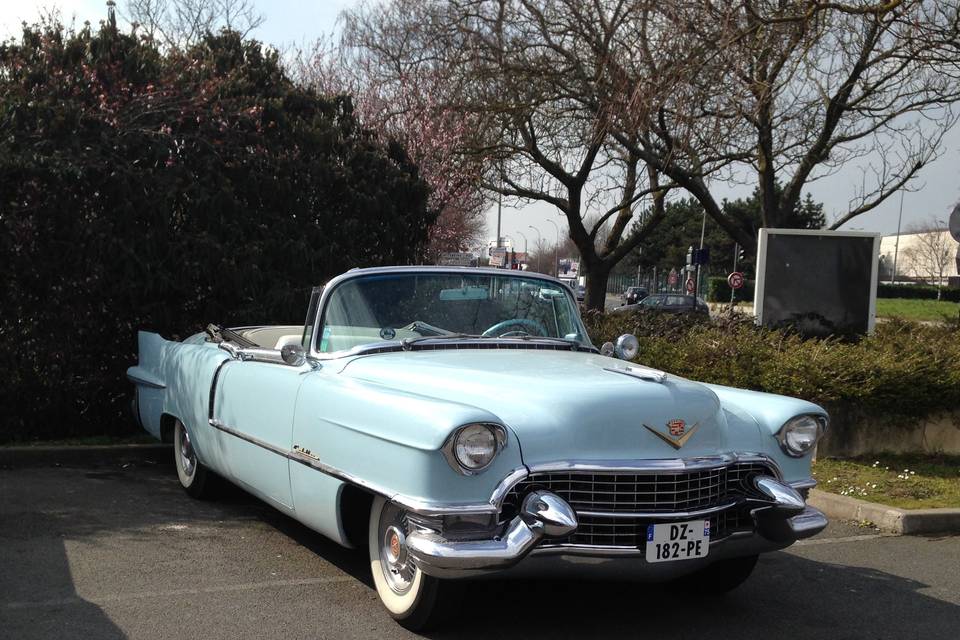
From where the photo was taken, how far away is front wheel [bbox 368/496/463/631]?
13.4ft

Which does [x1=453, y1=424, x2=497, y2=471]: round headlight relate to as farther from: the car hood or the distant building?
the distant building

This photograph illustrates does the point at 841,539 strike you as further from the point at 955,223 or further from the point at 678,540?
the point at 955,223

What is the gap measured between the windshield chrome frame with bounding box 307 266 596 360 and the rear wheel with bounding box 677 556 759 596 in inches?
55.6

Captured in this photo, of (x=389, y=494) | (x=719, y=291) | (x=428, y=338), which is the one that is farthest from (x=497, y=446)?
(x=719, y=291)

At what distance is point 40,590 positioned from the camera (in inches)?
183

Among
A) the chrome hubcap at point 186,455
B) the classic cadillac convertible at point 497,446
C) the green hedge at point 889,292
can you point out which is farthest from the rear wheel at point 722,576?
the green hedge at point 889,292

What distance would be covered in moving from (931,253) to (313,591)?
316 ft

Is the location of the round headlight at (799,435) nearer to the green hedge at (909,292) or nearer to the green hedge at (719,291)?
the green hedge at (719,291)

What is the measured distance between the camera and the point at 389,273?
5.45 meters

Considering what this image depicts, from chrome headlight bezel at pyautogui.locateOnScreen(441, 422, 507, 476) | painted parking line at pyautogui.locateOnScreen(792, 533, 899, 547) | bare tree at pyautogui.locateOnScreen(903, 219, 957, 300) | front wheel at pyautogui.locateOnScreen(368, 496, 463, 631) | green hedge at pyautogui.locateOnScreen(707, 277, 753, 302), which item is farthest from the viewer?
bare tree at pyautogui.locateOnScreen(903, 219, 957, 300)

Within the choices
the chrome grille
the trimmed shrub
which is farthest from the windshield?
the trimmed shrub

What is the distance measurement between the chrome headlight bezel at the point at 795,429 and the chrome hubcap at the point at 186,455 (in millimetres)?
3954

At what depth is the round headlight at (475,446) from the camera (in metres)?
3.84

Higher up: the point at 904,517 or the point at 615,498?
the point at 615,498
